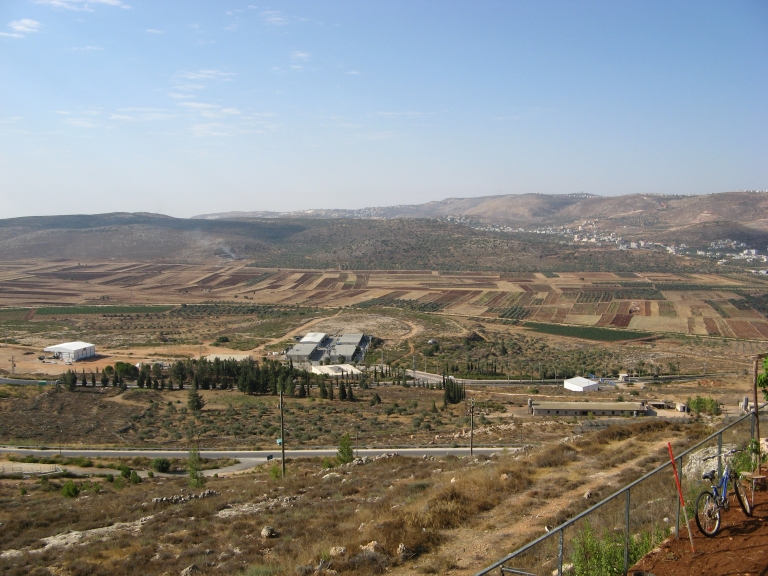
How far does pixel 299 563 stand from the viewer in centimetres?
1278

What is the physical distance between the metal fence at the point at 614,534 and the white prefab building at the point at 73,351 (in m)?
74.0

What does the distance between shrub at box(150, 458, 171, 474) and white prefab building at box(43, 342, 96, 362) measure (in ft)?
155

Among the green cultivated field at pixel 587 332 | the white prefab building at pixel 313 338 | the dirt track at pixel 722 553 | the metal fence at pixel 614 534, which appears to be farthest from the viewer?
the green cultivated field at pixel 587 332

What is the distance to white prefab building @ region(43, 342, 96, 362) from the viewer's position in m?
71.9

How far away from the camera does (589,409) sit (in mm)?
46406

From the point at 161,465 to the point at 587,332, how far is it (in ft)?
255

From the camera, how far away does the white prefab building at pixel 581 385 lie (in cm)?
5778

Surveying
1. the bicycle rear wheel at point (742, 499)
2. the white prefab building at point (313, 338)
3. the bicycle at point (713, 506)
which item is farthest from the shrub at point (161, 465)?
the white prefab building at point (313, 338)

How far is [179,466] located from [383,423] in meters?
16.1

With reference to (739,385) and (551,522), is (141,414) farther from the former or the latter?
(739,385)

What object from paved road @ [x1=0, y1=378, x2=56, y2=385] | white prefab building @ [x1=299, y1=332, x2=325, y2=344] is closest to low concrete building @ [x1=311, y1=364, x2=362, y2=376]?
white prefab building @ [x1=299, y1=332, x2=325, y2=344]

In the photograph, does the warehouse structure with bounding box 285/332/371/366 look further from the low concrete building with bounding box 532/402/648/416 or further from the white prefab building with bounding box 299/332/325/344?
the low concrete building with bounding box 532/402/648/416

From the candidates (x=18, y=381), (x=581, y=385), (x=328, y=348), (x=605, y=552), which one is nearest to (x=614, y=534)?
(x=605, y=552)

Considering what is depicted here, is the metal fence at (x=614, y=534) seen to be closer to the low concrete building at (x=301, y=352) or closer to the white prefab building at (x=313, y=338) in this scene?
the low concrete building at (x=301, y=352)
